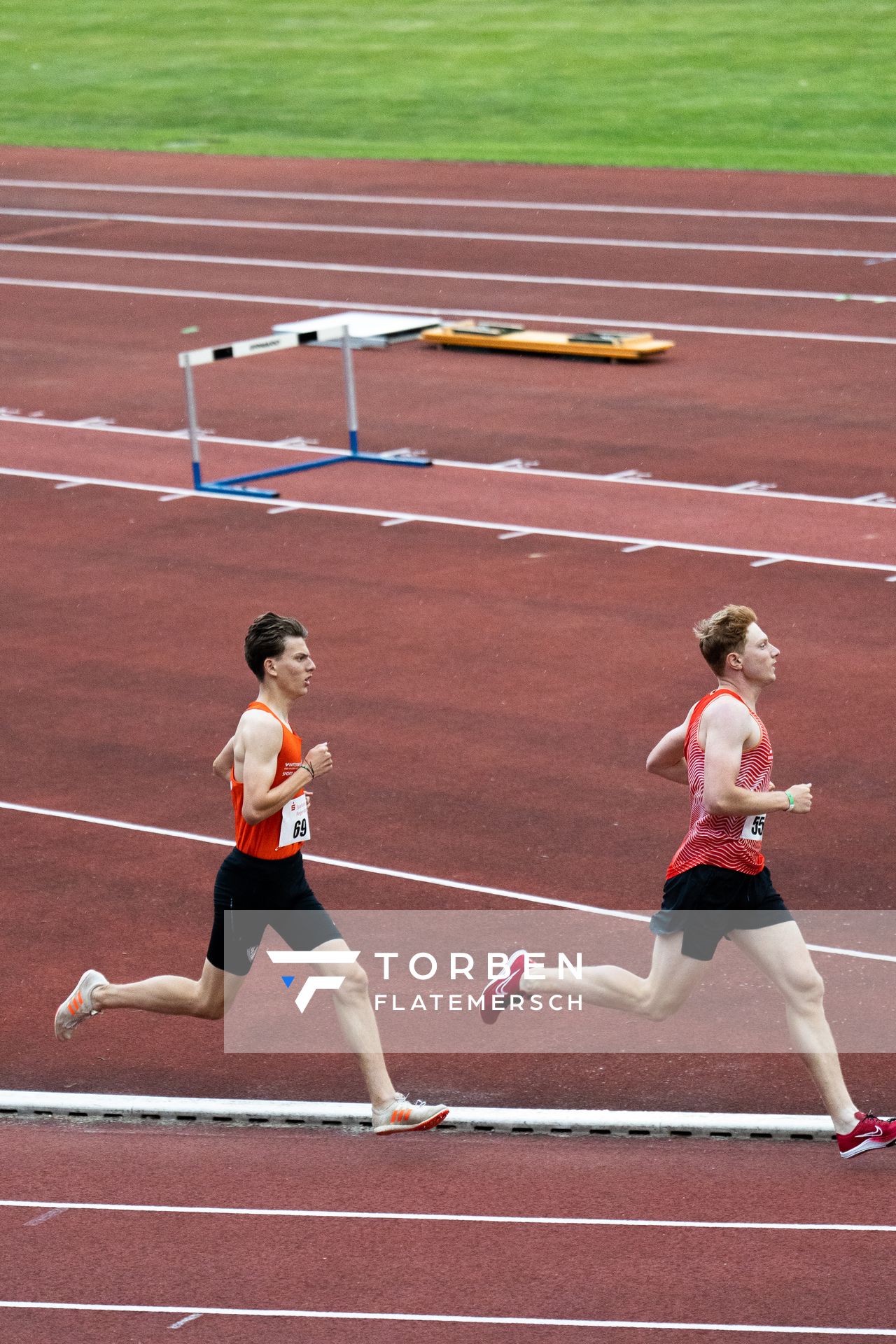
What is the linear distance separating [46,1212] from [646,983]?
2.26 m

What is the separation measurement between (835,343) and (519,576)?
29.7 ft

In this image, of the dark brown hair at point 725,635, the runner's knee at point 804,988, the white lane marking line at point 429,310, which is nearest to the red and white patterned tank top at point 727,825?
the dark brown hair at point 725,635

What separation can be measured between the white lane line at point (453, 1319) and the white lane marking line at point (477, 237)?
68.3ft

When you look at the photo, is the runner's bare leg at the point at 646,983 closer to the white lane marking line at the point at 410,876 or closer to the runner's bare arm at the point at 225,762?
the runner's bare arm at the point at 225,762

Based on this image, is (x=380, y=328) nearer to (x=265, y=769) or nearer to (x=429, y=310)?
(x=429, y=310)

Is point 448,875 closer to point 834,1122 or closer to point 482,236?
point 834,1122

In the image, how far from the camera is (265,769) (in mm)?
7754

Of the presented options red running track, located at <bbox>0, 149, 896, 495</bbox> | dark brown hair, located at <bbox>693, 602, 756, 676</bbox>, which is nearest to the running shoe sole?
dark brown hair, located at <bbox>693, 602, 756, 676</bbox>

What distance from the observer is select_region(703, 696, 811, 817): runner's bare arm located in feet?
24.7

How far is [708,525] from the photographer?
→ 681 inches

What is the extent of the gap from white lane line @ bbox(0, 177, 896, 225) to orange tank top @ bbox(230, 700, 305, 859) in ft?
79.9

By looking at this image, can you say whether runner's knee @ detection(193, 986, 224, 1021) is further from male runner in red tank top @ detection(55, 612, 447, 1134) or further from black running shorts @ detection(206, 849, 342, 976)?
black running shorts @ detection(206, 849, 342, 976)

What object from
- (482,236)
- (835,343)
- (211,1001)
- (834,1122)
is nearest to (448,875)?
(211,1001)

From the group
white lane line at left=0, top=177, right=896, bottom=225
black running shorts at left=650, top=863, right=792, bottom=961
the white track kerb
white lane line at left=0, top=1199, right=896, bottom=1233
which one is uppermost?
white lane line at left=0, top=177, right=896, bottom=225
